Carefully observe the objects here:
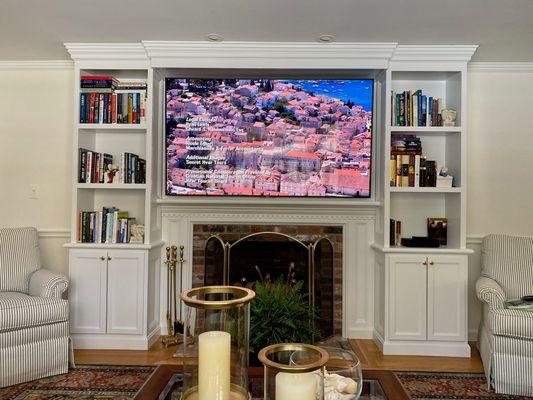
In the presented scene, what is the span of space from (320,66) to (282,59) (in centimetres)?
31

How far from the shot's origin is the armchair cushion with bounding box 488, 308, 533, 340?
8.46 feet

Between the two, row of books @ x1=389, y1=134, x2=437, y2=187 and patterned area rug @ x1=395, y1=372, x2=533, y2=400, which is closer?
patterned area rug @ x1=395, y1=372, x2=533, y2=400

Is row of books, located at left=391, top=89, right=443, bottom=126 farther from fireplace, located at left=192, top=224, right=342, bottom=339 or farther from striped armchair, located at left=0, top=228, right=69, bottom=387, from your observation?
striped armchair, located at left=0, top=228, right=69, bottom=387

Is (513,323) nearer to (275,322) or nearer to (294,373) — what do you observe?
(275,322)

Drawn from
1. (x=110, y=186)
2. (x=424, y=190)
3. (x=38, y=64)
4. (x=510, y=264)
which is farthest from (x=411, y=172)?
(x=38, y=64)

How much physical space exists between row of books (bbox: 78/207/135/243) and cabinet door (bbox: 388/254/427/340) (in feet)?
7.21

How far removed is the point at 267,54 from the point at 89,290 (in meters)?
2.37

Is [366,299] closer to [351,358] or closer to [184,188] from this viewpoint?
[184,188]

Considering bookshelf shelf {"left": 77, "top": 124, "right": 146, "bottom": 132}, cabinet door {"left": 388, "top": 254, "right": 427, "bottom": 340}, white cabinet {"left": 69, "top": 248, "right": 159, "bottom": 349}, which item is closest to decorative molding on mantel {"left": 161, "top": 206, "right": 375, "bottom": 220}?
cabinet door {"left": 388, "top": 254, "right": 427, "bottom": 340}

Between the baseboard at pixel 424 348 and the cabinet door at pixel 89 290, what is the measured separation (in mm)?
2287

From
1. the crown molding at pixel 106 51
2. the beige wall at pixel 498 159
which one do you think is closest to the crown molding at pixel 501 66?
the beige wall at pixel 498 159

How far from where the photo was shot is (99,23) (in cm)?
294

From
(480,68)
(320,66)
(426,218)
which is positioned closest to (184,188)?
(320,66)

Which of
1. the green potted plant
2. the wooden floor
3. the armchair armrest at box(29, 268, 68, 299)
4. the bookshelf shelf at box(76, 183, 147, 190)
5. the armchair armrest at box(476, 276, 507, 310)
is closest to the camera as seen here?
the green potted plant
